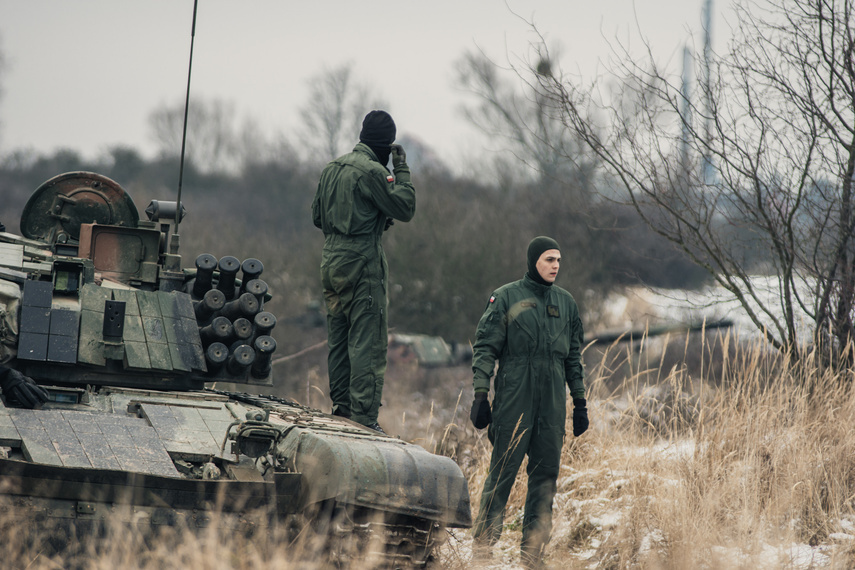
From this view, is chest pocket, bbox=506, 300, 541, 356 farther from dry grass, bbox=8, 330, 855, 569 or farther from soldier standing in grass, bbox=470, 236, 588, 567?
dry grass, bbox=8, 330, 855, 569

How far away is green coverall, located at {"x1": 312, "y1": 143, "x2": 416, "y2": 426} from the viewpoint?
22.9ft

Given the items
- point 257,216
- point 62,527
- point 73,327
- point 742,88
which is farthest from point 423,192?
point 62,527

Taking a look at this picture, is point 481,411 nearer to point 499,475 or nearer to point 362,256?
point 499,475

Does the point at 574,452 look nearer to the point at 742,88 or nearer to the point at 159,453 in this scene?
the point at 742,88

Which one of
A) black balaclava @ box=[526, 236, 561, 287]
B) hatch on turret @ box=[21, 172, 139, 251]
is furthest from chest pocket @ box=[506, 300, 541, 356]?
hatch on turret @ box=[21, 172, 139, 251]

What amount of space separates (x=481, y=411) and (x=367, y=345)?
1148 millimetres

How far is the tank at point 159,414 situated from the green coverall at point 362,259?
509mm

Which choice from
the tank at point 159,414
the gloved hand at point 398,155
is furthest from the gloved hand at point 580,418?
the gloved hand at point 398,155

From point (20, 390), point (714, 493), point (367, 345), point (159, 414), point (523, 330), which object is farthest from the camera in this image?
point (367, 345)

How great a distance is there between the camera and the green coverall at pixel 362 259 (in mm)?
6977

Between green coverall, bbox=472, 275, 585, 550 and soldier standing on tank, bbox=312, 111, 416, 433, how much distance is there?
3.05 feet

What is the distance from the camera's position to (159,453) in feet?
16.7

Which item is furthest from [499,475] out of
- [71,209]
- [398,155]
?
[71,209]

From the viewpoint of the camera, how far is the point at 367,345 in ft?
22.9
